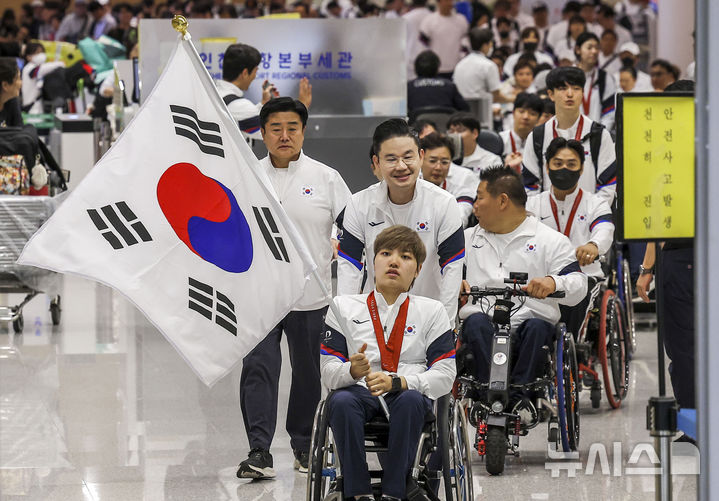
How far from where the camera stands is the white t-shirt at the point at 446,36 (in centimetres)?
1552

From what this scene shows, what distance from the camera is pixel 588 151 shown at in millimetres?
7309

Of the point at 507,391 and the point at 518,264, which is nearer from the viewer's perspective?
the point at 507,391

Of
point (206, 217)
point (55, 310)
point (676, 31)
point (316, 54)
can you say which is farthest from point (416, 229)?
point (676, 31)

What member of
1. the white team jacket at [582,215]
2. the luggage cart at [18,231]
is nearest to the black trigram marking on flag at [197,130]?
the white team jacket at [582,215]

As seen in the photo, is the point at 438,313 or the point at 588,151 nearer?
the point at 438,313

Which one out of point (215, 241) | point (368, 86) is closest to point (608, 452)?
point (215, 241)

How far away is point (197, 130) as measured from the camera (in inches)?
173

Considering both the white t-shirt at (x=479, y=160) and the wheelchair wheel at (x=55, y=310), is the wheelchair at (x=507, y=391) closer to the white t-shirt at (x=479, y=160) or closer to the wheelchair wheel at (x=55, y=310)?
the white t-shirt at (x=479, y=160)

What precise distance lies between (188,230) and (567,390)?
2.33 metres

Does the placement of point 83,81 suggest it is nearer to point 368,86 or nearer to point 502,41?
point 502,41

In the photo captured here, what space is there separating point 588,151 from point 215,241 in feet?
11.5

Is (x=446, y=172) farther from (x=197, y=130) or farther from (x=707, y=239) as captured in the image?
(x=707, y=239)

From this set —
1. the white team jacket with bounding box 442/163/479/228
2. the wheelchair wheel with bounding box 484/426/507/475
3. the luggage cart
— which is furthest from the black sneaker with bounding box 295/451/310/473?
the luggage cart

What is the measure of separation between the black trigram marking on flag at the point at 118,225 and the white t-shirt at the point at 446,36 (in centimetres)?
1146
